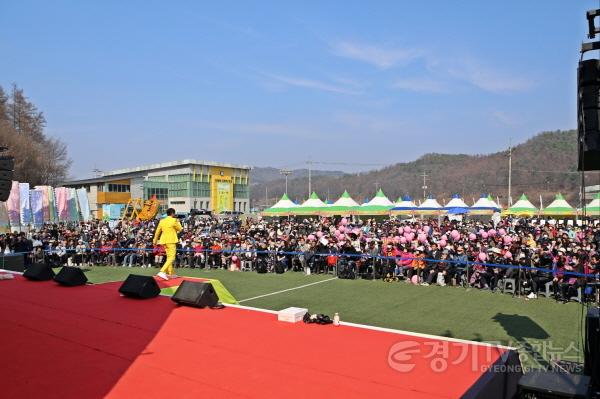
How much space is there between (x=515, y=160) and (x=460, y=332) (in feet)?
442

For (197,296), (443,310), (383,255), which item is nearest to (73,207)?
(383,255)

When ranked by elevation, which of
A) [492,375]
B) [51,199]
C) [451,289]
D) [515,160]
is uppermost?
[515,160]

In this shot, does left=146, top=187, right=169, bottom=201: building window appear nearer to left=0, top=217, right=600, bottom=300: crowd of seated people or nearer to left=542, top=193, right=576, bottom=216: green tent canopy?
left=0, top=217, right=600, bottom=300: crowd of seated people

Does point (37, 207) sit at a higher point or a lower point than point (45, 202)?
lower

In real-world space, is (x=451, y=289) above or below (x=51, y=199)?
below

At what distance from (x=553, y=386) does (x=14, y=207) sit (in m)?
30.8

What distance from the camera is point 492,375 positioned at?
489cm

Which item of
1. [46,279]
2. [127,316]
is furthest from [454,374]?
[46,279]

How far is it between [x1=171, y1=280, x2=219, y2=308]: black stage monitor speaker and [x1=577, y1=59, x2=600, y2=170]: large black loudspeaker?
254 inches

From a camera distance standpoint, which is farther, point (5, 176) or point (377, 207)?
point (377, 207)

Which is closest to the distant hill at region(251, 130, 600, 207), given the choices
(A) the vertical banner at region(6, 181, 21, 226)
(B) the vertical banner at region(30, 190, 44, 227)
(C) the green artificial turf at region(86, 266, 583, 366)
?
(B) the vertical banner at region(30, 190, 44, 227)

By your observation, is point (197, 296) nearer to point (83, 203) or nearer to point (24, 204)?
point (24, 204)

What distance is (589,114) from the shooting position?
483 centimetres

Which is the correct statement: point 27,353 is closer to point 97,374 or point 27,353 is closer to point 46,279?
point 97,374
